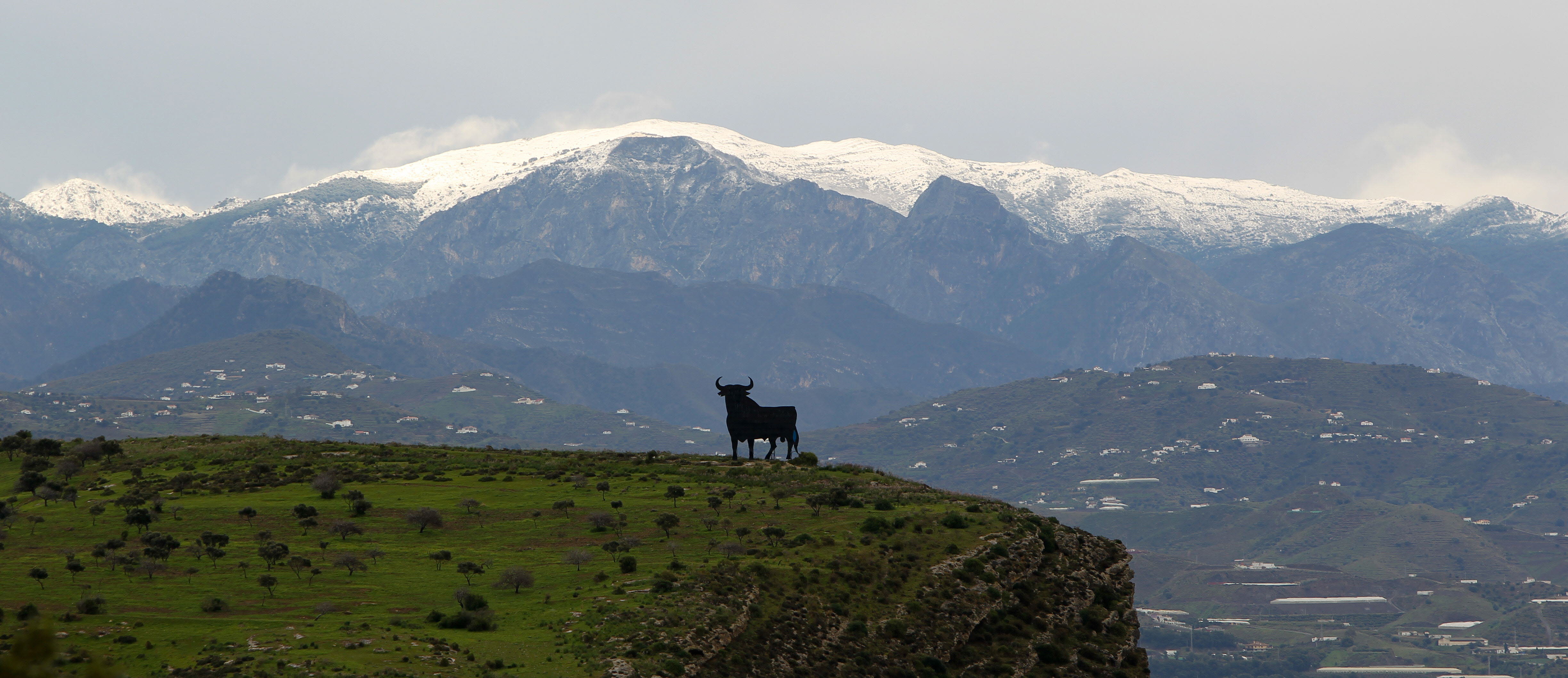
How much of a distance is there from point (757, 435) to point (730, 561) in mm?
33418

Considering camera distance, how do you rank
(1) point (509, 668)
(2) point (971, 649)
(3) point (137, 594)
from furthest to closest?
(2) point (971, 649), (3) point (137, 594), (1) point (509, 668)

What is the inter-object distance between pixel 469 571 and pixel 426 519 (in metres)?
12.0

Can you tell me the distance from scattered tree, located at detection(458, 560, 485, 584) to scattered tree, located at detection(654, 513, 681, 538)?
11191 mm

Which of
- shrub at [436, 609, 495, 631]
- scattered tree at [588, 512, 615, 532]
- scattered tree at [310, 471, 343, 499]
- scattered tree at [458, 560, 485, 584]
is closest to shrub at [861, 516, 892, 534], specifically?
scattered tree at [588, 512, 615, 532]

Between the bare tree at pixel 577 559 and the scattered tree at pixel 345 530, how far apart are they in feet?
42.4

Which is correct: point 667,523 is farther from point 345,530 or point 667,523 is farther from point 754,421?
point 754,421

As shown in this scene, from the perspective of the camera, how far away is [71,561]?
6831cm

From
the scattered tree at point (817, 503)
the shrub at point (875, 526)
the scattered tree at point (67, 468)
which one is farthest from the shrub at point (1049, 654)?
the scattered tree at point (67, 468)

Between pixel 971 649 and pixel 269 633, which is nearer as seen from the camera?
pixel 269 633

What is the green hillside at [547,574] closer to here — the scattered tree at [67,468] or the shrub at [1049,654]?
the shrub at [1049,654]

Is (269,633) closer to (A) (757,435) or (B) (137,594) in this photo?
(B) (137,594)

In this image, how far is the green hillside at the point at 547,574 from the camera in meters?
58.7

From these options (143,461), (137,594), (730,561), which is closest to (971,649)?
(730,561)

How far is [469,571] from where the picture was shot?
69.1 metres
